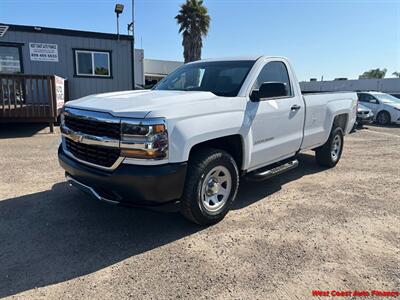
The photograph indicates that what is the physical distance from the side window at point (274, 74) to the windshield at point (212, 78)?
0.22m

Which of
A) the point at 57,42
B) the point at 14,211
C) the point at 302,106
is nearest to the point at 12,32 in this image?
the point at 57,42

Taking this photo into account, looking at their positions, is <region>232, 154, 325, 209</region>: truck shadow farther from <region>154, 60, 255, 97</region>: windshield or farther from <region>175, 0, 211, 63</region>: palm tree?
<region>175, 0, 211, 63</region>: palm tree

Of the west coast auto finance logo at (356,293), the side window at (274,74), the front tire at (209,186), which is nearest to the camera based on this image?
the west coast auto finance logo at (356,293)

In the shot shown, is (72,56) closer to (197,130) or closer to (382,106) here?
(197,130)

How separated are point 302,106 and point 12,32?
12.4 meters

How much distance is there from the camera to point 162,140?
10.1 ft

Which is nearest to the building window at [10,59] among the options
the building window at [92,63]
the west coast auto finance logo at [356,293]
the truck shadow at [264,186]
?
the building window at [92,63]

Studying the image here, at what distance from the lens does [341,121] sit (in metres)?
6.64

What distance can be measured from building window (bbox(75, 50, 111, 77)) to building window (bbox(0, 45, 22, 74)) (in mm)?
2212

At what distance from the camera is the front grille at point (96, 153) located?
325 centimetres

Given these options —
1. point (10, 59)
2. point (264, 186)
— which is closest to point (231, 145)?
point (264, 186)

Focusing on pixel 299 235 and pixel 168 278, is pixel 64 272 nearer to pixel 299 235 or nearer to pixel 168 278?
pixel 168 278

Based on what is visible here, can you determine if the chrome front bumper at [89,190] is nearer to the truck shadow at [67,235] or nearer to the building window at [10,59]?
the truck shadow at [67,235]

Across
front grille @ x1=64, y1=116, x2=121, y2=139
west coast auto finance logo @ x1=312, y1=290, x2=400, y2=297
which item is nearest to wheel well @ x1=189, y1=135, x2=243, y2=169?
front grille @ x1=64, y1=116, x2=121, y2=139
